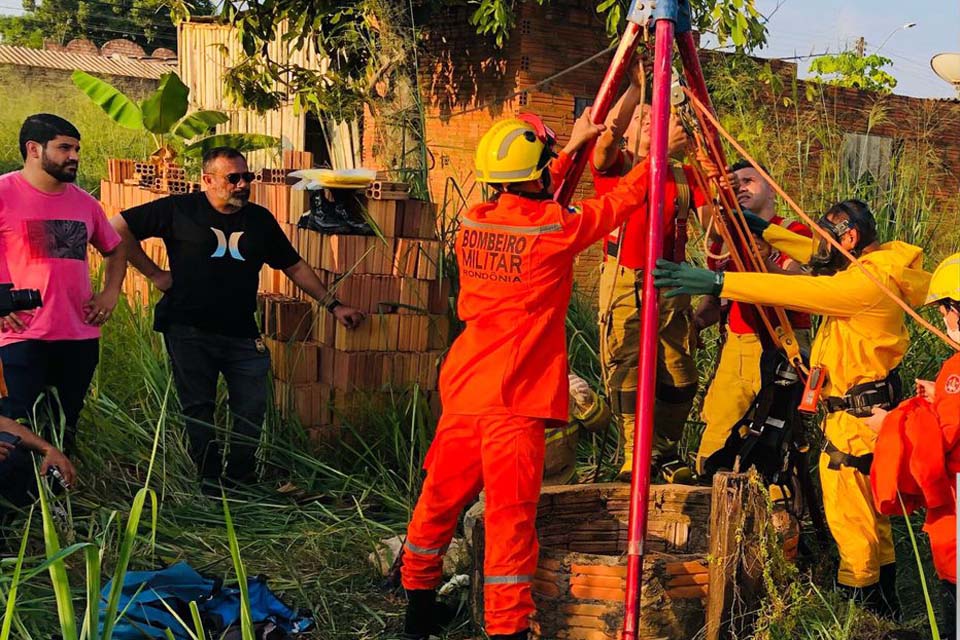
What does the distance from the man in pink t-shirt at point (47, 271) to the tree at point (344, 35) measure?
5014 millimetres

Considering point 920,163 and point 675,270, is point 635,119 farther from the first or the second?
point 920,163

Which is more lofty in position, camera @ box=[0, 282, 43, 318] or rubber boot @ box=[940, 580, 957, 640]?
camera @ box=[0, 282, 43, 318]

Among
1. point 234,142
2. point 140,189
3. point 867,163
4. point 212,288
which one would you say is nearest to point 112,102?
point 234,142

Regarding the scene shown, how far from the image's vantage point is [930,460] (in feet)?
11.3

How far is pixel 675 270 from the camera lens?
12.7 feet

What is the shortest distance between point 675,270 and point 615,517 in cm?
154

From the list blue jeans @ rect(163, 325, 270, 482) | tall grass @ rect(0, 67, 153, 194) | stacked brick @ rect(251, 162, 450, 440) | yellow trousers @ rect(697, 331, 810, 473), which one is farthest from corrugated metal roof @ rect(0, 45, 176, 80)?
yellow trousers @ rect(697, 331, 810, 473)

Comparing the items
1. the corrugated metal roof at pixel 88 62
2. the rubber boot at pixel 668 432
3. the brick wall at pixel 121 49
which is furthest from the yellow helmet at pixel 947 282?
the brick wall at pixel 121 49

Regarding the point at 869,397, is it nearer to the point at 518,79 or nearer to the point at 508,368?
the point at 508,368

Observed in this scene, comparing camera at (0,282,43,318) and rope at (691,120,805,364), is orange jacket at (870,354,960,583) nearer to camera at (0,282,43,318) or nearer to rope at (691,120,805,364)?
rope at (691,120,805,364)

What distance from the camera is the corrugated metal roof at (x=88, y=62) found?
29125mm

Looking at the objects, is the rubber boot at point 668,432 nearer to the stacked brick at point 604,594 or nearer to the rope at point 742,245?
the rope at point 742,245

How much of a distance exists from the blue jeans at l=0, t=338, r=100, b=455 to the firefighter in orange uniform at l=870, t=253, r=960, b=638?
3.61m

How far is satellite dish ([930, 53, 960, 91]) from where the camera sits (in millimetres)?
6484
